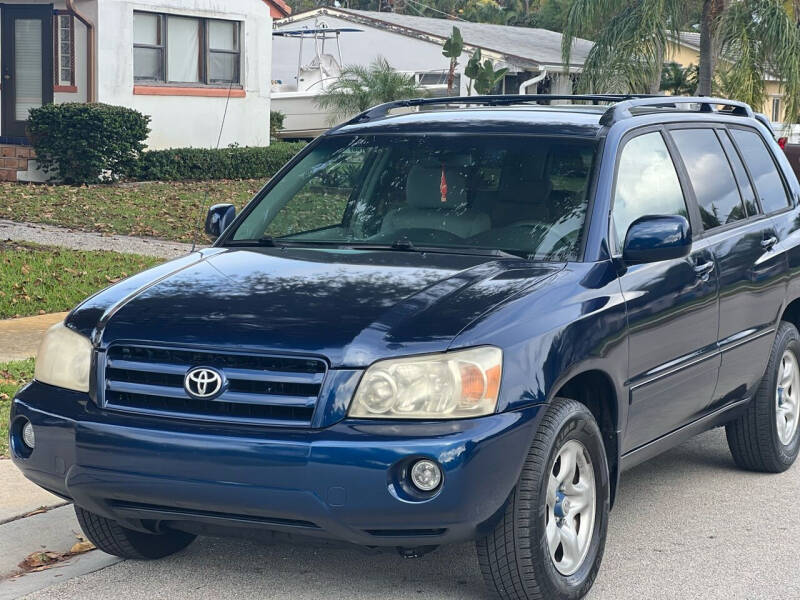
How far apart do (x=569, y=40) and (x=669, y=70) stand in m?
6.87

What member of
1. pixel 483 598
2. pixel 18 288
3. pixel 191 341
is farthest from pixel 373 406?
pixel 18 288

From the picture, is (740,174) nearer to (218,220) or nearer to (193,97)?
(218,220)

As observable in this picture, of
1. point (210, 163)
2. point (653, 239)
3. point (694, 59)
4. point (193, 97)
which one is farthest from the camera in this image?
point (694, 59)

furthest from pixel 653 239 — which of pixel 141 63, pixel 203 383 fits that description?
pixel 141 63

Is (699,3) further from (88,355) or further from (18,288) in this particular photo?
(88,355)

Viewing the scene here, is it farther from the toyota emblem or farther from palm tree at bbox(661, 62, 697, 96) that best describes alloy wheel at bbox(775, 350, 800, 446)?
palm tree at bbox(661, 62, 697, 96)

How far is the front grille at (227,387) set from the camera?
14.2 feet

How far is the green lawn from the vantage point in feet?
56.6

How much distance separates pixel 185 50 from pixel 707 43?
→ 11.4 m

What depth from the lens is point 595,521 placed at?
4.95m

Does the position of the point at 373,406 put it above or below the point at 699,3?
below

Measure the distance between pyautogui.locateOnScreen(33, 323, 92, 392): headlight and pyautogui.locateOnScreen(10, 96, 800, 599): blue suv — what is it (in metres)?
0.01

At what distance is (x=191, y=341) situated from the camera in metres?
4.49

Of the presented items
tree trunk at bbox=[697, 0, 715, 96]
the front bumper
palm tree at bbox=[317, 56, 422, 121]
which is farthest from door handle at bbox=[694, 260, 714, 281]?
tree trunk at bbox=[697, 0, 715, 96]
